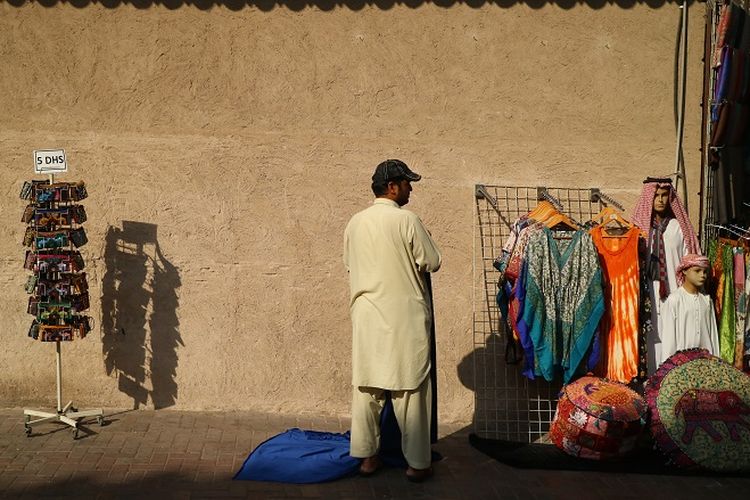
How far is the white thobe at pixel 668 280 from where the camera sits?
6434 mm

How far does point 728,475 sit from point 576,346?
1237mm

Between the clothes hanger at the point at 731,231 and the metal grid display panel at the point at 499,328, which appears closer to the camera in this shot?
the clothes hanger at the point at 731,231

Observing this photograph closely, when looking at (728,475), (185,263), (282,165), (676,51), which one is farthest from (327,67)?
(728,475)

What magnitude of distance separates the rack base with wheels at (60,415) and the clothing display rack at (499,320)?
2.73 metres

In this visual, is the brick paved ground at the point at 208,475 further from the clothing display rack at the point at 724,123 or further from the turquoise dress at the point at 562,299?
the clothing display rack at the point at 724,123

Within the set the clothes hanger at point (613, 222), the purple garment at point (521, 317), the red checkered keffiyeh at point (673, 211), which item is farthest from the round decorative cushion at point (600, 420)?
the red checkered keffiyeh at point (673, 211)

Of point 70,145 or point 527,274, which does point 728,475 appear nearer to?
point 527,274

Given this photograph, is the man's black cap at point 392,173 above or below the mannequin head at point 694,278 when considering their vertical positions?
above

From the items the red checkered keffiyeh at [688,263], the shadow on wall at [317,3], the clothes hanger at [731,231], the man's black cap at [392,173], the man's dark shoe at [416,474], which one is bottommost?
the man's dark shoe at [416,474]

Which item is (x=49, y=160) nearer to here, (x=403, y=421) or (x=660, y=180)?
(x=403, y=421)

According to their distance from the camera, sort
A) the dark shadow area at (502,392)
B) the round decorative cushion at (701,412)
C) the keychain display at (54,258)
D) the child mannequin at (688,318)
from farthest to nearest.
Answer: the dark shadow area at (502,392), the child mannequin at (688,318), the keychain display at (54,258), the round decorative cushion at (701,412)

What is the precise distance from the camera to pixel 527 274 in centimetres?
626

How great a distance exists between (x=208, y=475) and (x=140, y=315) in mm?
1760

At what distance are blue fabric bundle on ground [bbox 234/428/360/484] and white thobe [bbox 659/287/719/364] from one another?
234 cm
